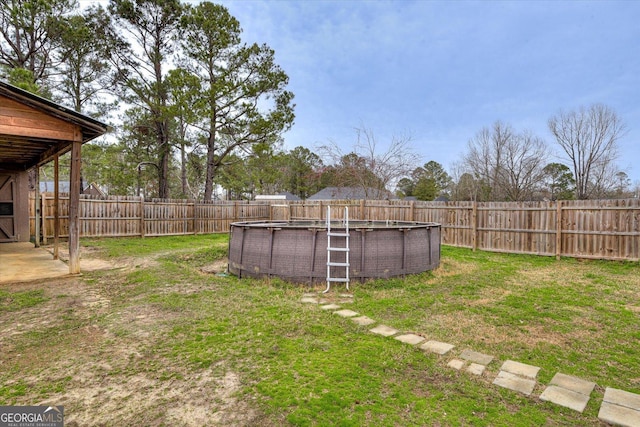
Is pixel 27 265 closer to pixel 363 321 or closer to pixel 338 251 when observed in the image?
pixel 338 251

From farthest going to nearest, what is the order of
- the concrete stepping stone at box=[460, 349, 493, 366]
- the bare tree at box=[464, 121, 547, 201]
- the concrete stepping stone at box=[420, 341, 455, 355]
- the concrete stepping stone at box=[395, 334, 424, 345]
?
the bare tree at box=[464, 121, 547, 201] → the concrete stepping stone at box=[395, 334, 424, 345] → the concrete stepping stone at box=[420, 341, 455, 355] → the concrete stepping stone at box=[460, 349, 493, 366]

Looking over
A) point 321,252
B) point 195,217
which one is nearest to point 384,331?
point 321,252

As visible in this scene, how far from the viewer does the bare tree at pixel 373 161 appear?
14.9 m

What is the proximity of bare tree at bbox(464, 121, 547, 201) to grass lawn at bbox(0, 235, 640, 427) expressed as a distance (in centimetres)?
1949

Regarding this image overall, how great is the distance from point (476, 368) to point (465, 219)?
8120mm

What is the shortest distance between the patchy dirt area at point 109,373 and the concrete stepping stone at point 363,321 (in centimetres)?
163

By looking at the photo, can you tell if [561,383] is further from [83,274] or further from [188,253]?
[188,253]

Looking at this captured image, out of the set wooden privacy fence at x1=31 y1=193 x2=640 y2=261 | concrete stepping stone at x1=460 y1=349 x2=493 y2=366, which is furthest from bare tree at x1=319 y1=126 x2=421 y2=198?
concrete stepping stone at x1=460 y1=349 x2=493 y2=366

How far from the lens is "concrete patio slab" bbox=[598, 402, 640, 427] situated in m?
1.96

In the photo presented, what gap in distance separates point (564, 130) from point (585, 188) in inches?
184

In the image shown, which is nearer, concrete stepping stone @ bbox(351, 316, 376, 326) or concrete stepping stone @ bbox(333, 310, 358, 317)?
concrete stepping stone @ bbox(351, 316, 376, 326)

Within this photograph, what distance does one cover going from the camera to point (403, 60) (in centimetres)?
1499

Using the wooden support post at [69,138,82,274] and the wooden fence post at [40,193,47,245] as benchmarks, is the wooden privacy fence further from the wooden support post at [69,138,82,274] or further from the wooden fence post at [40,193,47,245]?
the wooden support post at [69,138,82,274]

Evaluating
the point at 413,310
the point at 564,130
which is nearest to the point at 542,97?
the point at 564,130
